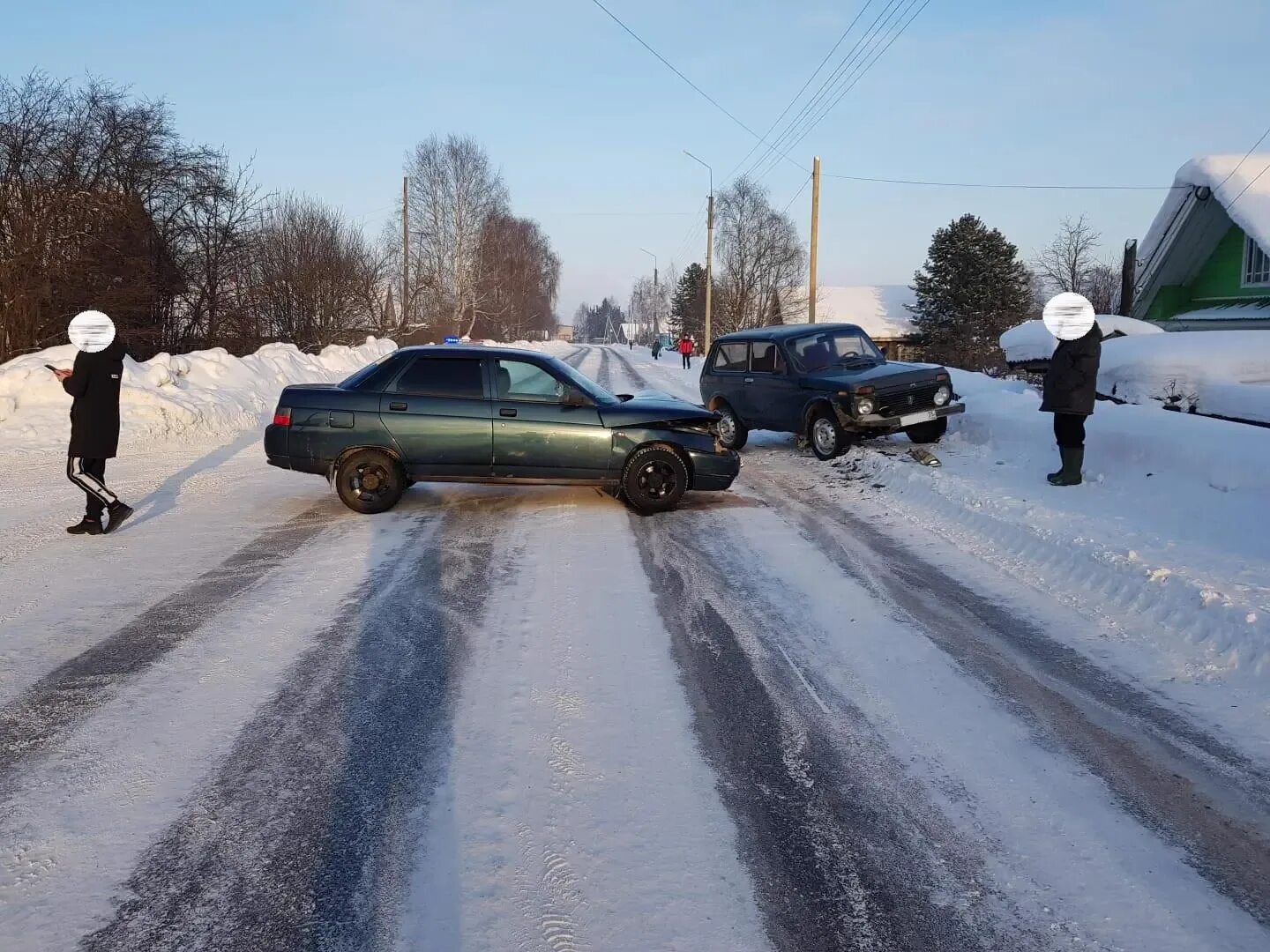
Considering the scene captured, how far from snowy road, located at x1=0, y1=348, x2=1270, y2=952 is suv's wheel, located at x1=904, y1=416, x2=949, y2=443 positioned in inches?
232

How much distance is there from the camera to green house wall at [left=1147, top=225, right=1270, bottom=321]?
20.8 meters

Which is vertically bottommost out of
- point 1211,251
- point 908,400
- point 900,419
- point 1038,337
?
point 900,419

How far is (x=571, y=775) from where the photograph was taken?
3.55 m


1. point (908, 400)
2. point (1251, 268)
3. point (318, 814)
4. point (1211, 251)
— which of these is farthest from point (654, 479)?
point (1211, 251)

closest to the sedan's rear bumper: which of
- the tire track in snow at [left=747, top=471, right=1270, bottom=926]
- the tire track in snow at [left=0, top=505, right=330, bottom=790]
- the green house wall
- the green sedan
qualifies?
the green sedan

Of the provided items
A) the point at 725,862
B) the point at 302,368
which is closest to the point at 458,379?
the point at 725,862

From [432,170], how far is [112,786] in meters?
52.9

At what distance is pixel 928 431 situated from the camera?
1220 cm

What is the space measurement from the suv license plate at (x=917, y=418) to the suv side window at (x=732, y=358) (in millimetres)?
2753

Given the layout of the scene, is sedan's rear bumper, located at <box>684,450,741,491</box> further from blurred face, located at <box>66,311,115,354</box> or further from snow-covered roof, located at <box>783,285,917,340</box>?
snow-covered roof, located at <box>783,285,917,340</box>

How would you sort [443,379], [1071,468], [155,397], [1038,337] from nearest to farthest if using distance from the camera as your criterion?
[443,379], [1071,468], [155,397], [1038,337]

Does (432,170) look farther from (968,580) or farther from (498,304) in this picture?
(968,580)

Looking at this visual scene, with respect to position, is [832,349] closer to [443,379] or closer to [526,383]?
[526,383]

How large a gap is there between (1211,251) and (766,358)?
15.2 meters
